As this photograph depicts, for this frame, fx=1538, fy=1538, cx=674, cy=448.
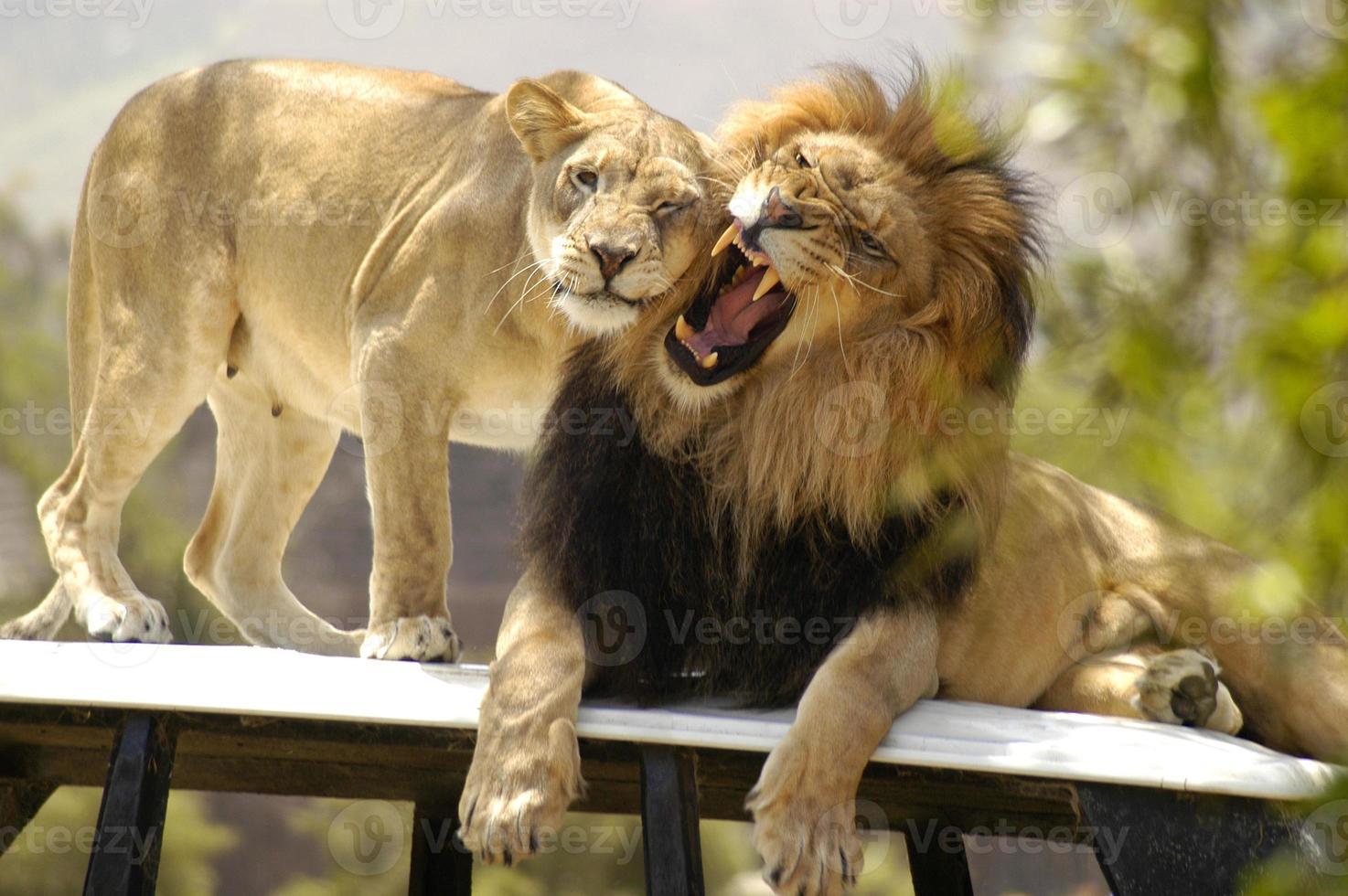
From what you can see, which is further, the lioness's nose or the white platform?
the lioness's nose

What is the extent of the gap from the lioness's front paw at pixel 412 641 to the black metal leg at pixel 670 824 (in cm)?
142

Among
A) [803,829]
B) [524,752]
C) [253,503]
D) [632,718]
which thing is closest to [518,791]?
[524,752]

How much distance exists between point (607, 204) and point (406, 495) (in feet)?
2.98

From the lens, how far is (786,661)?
2.76 metres

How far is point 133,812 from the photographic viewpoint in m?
2.14

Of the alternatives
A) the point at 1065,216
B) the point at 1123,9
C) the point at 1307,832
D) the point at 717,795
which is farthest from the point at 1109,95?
the point at 717,795

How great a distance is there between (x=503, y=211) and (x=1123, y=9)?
2.95 metres

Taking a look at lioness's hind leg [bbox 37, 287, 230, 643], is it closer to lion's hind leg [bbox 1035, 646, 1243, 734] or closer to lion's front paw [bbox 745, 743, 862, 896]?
lion's front paw [bbox 745, 743, 862, 896]

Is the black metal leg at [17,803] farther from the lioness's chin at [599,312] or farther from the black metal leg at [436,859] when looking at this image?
the lioness's chin at [599,312]

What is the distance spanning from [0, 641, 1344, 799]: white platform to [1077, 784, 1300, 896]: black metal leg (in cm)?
3

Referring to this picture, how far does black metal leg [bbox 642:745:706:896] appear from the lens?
2.11m

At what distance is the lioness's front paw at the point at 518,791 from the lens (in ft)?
7.68

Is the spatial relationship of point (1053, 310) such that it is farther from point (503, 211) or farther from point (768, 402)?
point (503, 211)

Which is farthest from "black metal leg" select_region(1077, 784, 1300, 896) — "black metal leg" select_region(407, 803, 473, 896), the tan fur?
"black metal leg" select_region(407, 803, 473, 896)
